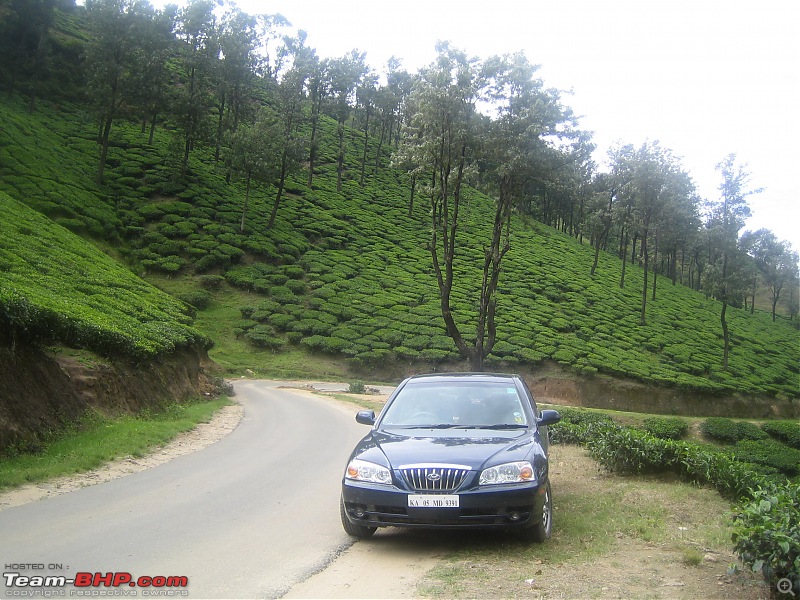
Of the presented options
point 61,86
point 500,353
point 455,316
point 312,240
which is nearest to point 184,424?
point 500,353

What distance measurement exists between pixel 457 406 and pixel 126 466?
6339 mm

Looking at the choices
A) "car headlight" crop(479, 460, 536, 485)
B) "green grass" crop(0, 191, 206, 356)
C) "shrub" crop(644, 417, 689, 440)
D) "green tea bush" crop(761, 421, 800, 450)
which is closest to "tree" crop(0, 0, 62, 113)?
"green grass" crop(0, 191, 206, 356)

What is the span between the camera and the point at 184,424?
15.2 meters

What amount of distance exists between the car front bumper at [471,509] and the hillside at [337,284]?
28569mm

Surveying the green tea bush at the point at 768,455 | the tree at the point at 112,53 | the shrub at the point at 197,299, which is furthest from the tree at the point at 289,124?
the green tea bush at the point at 768,455

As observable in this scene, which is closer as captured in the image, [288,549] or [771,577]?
[771,577]

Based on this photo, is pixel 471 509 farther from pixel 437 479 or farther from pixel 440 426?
pixel 440 426

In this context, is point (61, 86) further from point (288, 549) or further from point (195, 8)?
point (288, 549)

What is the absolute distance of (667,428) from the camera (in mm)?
19922

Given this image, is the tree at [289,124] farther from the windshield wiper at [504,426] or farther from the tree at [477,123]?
the windshield wiper at [504,426]

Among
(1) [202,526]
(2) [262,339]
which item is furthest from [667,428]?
(2) [262,339]

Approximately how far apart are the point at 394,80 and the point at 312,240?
2329cm

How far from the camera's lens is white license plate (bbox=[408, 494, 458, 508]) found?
5.54 meters

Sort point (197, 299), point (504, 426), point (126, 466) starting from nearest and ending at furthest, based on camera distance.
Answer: point (504, 426) → point (126, 466) → point (197, 299)
